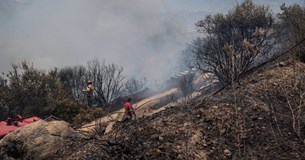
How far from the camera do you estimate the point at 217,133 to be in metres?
7.04

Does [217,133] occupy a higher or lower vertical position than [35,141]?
lower

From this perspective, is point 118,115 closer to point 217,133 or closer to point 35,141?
point 217,133

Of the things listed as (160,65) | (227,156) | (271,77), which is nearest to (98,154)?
→ (227,156)

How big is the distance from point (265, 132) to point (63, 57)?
108524 millimetres

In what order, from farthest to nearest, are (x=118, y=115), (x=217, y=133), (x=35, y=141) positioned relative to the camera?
(x=35, y=141) → (x=118, y=115) → (x=217, y=133)

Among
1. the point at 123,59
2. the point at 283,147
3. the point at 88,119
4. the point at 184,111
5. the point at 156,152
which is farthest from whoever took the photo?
the point at 123,59

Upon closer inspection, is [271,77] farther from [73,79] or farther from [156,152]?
[73,79]

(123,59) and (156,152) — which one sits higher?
(123,59)

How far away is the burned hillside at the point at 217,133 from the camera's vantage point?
248 inches

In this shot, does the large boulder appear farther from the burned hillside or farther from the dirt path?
the dirt path

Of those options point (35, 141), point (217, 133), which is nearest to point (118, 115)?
point (217, 133)

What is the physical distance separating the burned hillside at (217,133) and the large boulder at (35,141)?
1.88 ft

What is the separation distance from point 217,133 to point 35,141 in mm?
4584

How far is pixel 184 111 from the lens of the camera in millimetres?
8289
